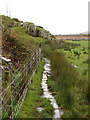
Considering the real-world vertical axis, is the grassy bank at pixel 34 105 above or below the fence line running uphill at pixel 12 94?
below

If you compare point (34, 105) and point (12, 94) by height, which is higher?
point (12, 94)

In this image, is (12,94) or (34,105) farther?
(34,105)

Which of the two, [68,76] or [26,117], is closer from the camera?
[26,117]

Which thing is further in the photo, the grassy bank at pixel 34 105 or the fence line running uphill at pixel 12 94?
the grassy bank at pixel 34 105

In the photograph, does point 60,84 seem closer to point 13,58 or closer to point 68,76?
point 68,76

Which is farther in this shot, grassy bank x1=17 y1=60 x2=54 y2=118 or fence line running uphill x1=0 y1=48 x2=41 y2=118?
grassy bank x1=17 y1=60 x2=54 y2=118

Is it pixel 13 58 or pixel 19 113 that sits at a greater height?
pixel 13 58

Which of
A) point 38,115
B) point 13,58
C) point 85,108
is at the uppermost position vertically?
point 13,58

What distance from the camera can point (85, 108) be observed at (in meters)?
3.53

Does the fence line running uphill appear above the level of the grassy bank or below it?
above

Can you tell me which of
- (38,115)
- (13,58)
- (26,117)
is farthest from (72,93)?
(13,58)

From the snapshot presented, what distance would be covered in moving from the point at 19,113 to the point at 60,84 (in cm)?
209

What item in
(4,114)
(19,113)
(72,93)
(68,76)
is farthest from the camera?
(68,76)

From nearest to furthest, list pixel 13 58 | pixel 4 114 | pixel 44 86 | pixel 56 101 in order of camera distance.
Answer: pixel 4 114, pixel 56 101, pixel 44 86, pixel 13 58
